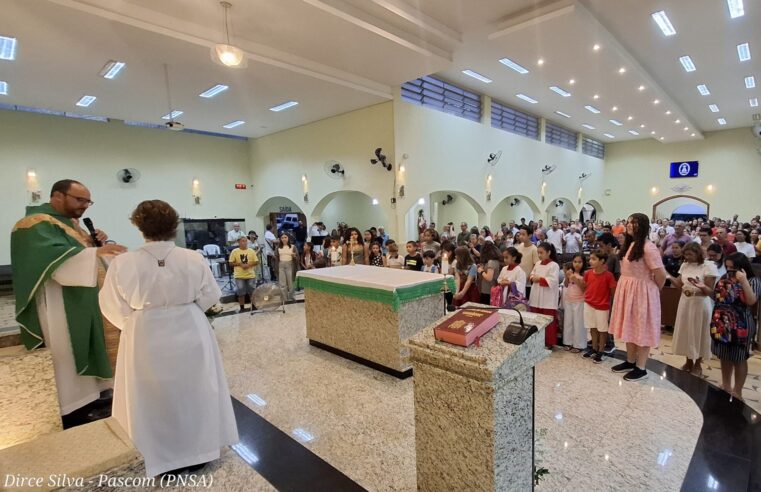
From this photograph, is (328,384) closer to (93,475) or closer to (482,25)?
(93,475)

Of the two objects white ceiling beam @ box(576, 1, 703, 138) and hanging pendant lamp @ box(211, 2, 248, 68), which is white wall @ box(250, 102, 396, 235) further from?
hanging pendant lamp @ box(211, 2, 248, 68)

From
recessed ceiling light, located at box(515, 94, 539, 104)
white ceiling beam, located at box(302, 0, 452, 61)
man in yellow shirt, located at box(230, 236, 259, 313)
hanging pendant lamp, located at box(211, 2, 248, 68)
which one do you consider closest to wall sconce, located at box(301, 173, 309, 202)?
man in yellow shirt, located at box(230, 236, 259, 313)

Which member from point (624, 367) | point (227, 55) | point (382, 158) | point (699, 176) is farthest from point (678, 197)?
point (227, 55)

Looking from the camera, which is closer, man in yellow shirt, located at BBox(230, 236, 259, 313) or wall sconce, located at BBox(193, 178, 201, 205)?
man in yellow shirt, located at BBox(230, 236, 259, 313)

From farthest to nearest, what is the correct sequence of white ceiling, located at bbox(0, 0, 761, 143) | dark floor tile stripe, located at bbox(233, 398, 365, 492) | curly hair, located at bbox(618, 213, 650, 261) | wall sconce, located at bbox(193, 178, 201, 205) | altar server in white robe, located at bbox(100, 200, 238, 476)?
1. wall sconce, located at bbox(193, 178, 201, 205)
2. white ceiling, located at bbox(0, 0, 761, 143)
3. curly hair, located at bbox(618, 213, 650, 261)
4. dark floor tile stripe, located at bbox(233, 398, 365, 492)
5. altar server in white robe, located at bbox(100, 200, 238, 476)

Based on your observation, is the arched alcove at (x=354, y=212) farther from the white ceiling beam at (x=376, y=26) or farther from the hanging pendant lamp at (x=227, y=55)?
the hanging pendant lamp at (x=227, y=55)

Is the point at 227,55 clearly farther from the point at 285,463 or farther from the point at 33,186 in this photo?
the point at 33,186

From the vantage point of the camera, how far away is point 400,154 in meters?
9.06

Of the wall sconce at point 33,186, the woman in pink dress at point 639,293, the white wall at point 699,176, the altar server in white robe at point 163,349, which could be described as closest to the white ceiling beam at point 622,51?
the woman in pink dress at point 639,293

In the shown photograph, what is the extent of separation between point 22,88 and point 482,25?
30.3ft

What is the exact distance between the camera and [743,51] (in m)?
8.62

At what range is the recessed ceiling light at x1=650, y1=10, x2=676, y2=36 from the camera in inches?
273

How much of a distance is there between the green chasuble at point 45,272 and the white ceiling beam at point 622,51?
768cm

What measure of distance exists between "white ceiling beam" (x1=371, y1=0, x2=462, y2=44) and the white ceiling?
0.03 m
